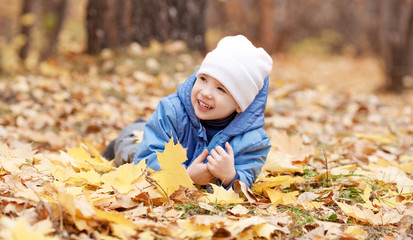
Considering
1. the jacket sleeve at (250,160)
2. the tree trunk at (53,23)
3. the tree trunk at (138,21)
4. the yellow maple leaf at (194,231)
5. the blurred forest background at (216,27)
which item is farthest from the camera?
the tree trunk at (53,23)

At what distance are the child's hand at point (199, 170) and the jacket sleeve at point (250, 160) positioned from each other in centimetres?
16

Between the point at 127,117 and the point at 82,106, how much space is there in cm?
45

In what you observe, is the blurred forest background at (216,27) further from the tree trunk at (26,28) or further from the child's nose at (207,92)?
the child's nose at (207,92)

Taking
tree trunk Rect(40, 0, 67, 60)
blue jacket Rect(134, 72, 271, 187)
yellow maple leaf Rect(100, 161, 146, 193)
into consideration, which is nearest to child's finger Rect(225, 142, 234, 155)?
blue jacket Rect(134, 72, 271, 187)

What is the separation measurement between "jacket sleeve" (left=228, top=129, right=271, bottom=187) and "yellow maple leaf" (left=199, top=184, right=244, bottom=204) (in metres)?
0.15

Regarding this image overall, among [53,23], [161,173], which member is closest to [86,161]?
[161,173]

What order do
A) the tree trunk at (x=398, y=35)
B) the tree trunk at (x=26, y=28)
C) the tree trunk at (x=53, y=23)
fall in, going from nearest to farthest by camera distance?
the tree trunk at (x=398, y=35) < the tree trunk at (x=26, y=28) < the tree trunk at (x=53, y=23)

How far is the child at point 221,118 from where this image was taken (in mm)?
1938

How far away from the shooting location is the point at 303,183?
2.29 m

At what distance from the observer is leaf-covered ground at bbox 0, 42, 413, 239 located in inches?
59.6

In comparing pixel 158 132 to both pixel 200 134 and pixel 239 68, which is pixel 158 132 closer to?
pixel 200 134

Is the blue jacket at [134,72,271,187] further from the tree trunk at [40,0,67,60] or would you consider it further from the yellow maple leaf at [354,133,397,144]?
the tree trunk at [40,0,67,60]

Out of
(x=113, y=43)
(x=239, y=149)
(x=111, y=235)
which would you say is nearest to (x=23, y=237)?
(x=111, y=235)

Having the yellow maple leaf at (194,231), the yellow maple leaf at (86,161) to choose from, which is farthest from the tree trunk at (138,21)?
the yellow maple leaf at (194,231)
